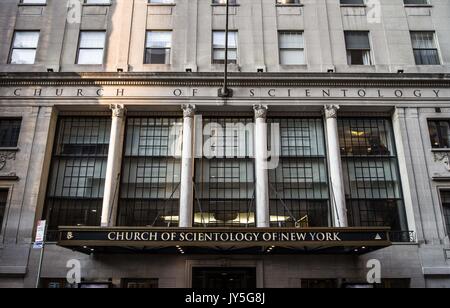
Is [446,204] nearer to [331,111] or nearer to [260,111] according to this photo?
[331,111]

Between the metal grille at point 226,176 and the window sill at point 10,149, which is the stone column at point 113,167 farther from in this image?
the window sill at point 10,149

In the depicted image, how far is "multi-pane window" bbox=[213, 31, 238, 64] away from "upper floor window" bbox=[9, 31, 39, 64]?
32.7ft

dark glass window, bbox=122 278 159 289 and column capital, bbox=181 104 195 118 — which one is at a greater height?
column capital, bbox=181 104 195 118

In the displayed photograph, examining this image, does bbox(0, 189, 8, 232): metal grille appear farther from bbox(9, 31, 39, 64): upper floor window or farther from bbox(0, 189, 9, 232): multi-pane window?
bbox(9, 31, 39, 64): upper floor window

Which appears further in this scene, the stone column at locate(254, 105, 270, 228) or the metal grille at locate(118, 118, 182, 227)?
the metal grille at locate(118, 118, 182, 227)

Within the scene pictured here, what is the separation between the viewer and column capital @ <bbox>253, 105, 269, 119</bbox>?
20.6 m

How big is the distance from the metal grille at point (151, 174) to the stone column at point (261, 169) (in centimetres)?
406

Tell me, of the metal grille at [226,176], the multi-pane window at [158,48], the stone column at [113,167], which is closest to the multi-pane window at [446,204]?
the metal grille at [226,176]

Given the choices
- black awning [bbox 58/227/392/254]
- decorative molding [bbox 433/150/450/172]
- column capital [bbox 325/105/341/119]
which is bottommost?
black awning [bbox 58/227/392/254]

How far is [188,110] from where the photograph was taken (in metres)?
20.7

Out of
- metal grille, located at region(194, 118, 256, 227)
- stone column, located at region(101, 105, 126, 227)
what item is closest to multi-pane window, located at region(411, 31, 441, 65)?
metal grille, located at region(194, 118, 256, 227)

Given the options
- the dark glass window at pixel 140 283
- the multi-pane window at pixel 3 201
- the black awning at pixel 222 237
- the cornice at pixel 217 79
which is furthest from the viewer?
the cornice at pixel 217 79

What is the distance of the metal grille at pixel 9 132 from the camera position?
67.7 ft
